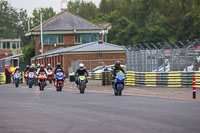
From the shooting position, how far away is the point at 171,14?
11781cm

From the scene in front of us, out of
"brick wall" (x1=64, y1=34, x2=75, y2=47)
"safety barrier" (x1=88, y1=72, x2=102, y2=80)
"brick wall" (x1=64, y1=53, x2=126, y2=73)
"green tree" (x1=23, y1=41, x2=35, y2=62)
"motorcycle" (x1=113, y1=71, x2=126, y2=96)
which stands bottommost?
→ "motorcycle" (x1=113, y1=71, x2=126, y2=96)

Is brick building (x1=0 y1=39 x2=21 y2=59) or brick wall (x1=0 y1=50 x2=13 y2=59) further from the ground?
brick building (x1=0 y1=39 x2=21 y2=59)

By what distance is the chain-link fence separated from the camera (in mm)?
31922

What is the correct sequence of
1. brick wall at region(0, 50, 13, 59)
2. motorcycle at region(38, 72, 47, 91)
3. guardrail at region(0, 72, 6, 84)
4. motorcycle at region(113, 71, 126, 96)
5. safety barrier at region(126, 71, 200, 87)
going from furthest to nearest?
brick wall at region(0, 50, 13, 59)
guardrail at region(0, 72, 6, 84)
motorcycle at region(38, 72, 47, 91)
safety barrier at region(126, 71, 200, 87)
motorcycle at region(113, 71, 126, 96)

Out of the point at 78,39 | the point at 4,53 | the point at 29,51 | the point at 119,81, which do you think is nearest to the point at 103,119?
the point at 119,81

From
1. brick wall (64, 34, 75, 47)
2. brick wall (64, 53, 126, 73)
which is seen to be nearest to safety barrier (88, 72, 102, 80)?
brick wall (64, 53, 126, 73)

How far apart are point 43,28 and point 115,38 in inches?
1447

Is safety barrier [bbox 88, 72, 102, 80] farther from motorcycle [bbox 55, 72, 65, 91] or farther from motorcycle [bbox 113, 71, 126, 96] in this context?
motorcycle [bbox 113, 71, 126, 96]

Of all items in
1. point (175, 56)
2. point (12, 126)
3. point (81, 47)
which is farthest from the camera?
point (81, 47)

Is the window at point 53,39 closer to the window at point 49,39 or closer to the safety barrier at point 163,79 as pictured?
the window at point 49,39

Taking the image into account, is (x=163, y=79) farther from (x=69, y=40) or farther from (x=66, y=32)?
(x=69, y=40)

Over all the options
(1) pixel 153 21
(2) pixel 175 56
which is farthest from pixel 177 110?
(1) pixel 153 21

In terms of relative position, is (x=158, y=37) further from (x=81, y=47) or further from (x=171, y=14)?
(x=81, y=47)

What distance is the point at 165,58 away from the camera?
3419cm
